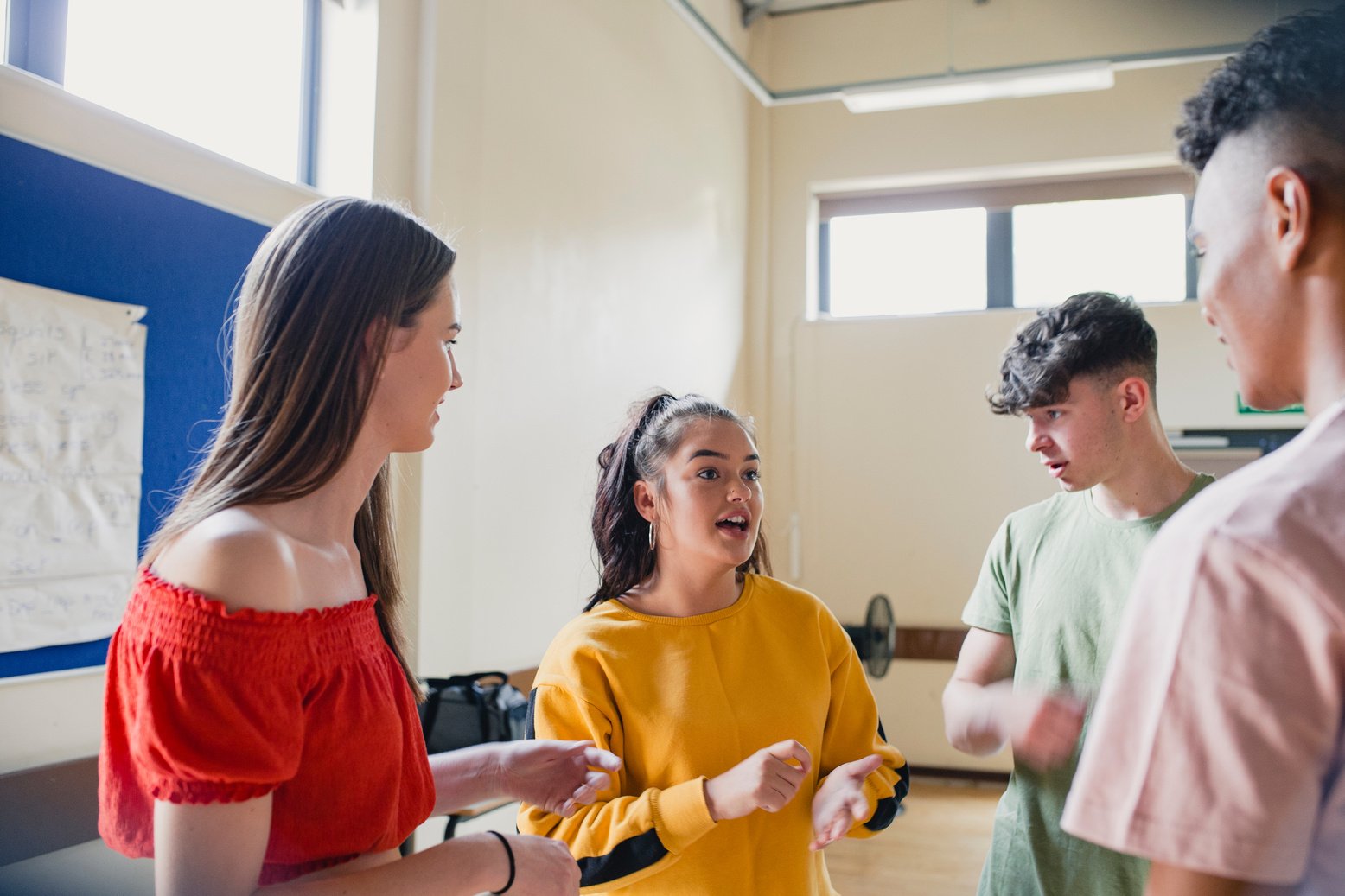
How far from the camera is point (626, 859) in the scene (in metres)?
1.51

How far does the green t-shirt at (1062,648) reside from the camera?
162 cm

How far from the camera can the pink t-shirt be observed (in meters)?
0.59

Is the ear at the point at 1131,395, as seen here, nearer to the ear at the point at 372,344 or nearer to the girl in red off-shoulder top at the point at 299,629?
the girl in red off-shoulder top at the point at 299,629

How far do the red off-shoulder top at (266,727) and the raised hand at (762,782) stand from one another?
0.47m

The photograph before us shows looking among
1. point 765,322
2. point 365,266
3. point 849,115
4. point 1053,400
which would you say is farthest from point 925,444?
point 365,266

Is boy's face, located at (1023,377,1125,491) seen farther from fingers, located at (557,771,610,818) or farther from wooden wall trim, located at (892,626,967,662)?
wooden wall trim, located at (892,626,967,662)

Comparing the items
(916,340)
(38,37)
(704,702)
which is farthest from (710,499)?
(916,340)

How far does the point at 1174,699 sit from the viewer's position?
611 millimetres

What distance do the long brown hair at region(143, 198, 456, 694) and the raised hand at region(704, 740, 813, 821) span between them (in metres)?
0.73

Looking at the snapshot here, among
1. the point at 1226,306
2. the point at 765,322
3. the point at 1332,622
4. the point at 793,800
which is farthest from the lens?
the point at 765,322

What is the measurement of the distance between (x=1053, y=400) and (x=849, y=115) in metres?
4.94

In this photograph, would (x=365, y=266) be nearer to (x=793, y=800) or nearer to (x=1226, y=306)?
(x=1226, y=306)

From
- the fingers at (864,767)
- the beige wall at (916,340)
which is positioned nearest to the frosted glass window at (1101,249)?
the beige wall at (916,340)

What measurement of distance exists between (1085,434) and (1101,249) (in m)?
4.71
